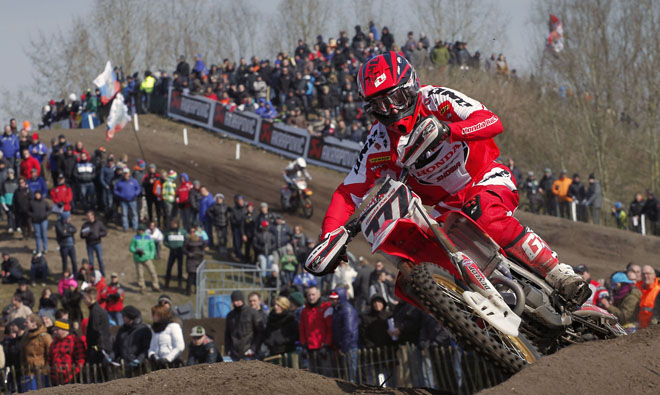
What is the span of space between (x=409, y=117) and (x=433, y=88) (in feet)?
1.59

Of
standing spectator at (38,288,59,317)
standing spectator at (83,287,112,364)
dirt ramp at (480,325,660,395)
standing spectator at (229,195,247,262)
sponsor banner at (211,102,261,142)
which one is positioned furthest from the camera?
sponsor banner at (211,102,261,142)

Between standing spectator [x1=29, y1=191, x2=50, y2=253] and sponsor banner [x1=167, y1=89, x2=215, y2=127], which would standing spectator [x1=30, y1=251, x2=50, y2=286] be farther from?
sponsor banner [x1=167, y1=89, x2=215, y2=127]

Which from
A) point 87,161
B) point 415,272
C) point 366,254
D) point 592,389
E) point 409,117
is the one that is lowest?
point 366,254

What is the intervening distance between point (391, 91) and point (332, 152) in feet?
79.6

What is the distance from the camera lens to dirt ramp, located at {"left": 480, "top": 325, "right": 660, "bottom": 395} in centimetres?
516

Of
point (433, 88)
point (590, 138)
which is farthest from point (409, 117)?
point (590, 138)

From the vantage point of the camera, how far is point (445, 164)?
20.6 feet

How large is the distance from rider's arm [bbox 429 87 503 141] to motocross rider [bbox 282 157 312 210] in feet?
59.2

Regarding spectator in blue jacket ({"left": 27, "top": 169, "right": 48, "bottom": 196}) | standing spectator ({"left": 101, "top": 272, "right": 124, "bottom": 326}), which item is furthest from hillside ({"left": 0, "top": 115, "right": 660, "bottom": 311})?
standing spectator ({"left": 101, "top": 272, "right": 124, "bottom": 326})

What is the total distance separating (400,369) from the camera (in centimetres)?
1096

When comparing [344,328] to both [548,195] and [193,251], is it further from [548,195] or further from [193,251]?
[548,195]

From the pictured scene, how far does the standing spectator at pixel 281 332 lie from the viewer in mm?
12500

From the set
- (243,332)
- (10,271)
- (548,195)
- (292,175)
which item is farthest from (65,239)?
(548,195)

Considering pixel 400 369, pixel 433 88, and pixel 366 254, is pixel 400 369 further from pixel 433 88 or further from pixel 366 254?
pixel 366 254
